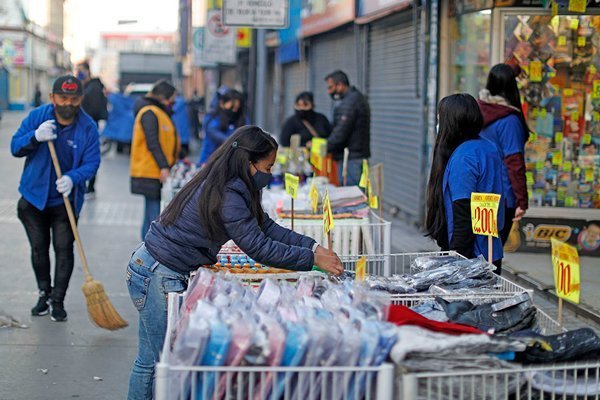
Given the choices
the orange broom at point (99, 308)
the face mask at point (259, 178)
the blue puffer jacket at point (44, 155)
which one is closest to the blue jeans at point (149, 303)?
the face mask at point (259, 178)

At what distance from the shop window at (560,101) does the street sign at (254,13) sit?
3.14 m

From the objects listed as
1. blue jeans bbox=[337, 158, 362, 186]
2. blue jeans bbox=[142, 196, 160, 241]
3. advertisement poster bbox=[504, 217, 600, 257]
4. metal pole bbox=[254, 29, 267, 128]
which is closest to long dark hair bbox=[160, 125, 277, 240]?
blue jeans bbox=[142, 196, 160, 241]

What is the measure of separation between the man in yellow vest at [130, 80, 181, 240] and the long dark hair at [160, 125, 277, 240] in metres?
5.00

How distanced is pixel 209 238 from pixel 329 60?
610 inches

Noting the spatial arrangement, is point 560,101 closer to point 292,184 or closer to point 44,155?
point 292,184

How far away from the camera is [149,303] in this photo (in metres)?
4.66

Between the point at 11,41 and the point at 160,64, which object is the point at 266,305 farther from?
the point at 11,41

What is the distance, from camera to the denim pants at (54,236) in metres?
7.50

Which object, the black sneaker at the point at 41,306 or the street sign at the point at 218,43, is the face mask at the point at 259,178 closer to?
the black sneaker at the point at 41,306

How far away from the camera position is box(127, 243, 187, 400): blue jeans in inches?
181

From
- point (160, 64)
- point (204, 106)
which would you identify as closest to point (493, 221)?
point (204, 106)

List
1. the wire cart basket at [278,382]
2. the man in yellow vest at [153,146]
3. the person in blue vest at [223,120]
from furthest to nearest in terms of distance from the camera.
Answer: the person in blue vest at [223,120]
the man in yellow vest at [153,146]
the wire cart basket at [278,382]

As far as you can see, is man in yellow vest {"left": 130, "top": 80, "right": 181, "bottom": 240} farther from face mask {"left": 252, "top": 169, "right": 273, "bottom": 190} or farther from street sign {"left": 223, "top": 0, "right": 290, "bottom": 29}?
face mask {"left": 252, "top": 169, "right": 273, "bottom": 190}

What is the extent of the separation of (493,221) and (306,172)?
5522 millimetres
